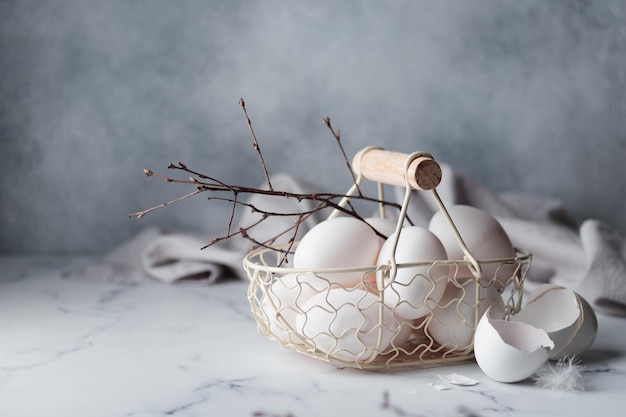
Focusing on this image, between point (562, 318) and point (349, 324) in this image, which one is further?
point (562, 318)

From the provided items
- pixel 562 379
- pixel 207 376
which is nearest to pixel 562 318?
pixel 562 379

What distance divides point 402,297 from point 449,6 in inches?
48.6

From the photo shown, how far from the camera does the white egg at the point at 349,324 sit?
0.96 meters

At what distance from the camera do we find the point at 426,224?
1.71 m

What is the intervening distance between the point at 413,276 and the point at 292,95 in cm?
116

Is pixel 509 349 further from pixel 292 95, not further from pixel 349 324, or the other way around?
pixel 292 95

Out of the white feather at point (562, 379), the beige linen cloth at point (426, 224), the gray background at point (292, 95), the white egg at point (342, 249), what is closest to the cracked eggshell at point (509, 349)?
the white feather at point (562, 379)

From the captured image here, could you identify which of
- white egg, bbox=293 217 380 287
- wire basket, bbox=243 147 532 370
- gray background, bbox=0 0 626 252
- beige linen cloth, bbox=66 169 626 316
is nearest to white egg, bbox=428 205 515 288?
wire basket, bbox=243 147 532 370

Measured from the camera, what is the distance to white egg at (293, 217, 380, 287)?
998mm

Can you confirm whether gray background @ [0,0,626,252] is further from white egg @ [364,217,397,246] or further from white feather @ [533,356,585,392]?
white feather @ [533,356,585,392]

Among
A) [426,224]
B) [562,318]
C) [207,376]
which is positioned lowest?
[207,376]

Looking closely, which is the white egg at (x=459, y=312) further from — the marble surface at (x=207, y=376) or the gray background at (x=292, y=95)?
the gray background at (x=292, y=95)

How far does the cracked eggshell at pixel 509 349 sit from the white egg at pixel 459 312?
28mm

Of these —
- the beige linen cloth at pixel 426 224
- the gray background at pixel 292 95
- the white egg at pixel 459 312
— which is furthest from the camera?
the gray background at pixel 292 95
